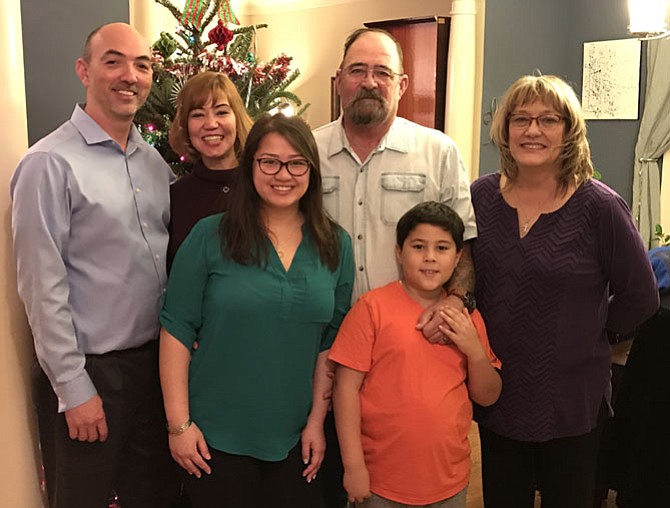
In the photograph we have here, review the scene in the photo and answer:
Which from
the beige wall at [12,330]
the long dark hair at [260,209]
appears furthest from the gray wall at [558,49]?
the beige wall at [12,330]

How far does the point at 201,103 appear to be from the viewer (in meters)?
2.01

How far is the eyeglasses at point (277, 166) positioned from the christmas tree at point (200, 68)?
1.34 meters

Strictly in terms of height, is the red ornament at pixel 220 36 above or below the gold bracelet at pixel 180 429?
above

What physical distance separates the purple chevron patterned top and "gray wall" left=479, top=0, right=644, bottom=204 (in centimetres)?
351

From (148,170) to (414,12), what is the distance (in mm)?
4883

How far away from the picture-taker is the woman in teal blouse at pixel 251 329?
1.65 metres

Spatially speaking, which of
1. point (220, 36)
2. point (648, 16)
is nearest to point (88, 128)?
→ point (220, 36)

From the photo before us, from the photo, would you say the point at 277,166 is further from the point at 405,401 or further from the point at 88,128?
the point at 405,401

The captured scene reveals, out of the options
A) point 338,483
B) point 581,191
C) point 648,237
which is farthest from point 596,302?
point 648,237

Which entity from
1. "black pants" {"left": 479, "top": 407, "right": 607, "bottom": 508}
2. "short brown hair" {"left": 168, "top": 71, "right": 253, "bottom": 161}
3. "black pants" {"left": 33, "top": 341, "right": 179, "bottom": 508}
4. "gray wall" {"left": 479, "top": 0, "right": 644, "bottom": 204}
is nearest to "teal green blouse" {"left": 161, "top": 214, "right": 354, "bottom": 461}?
"black pants" {"left": 33, "top": 341, "right": 179, "bottom": 508}

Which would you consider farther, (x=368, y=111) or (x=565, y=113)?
(x=368, y=111)

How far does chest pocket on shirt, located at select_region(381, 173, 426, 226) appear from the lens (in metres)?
1.96

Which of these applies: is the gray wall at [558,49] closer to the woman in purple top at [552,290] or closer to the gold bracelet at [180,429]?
the woman in purple top at [552,290]

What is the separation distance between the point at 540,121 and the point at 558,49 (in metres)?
4.00
